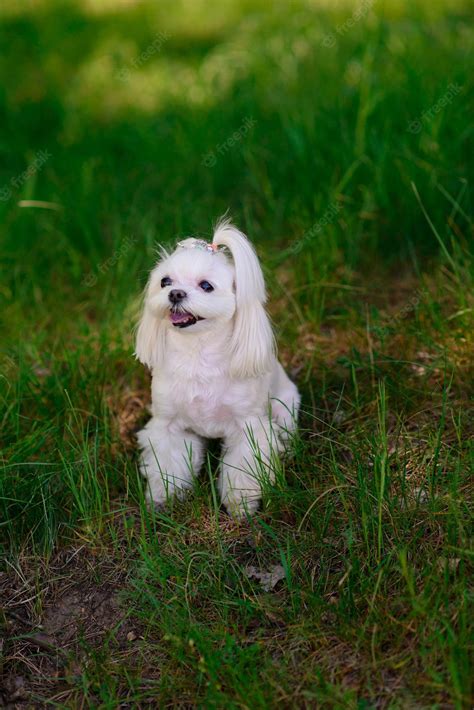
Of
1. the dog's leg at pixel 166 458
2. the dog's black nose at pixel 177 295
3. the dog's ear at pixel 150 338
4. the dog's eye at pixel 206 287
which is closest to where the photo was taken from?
the dog's black nose at pixel 177 295

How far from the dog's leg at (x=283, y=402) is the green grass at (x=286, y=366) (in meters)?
0.12

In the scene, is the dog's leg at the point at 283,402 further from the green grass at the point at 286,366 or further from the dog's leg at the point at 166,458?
the dog's leg at the point at 166,458

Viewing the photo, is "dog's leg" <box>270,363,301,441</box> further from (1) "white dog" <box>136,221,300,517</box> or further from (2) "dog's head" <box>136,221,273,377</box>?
(2) "dog's head" <box>136,221,273,377</box>

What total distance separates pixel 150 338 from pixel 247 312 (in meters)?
0.43

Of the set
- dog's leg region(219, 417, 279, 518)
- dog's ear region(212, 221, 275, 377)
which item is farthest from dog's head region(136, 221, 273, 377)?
dog's leg region(219, 417, 279, 518)

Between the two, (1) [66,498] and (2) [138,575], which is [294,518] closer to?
(2) [138,575]

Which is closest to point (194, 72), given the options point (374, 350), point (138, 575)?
point (374, 350)

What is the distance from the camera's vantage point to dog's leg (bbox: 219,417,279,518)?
3123mm

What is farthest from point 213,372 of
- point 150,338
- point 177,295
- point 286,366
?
point 286,366

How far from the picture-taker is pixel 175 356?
3.14 metres

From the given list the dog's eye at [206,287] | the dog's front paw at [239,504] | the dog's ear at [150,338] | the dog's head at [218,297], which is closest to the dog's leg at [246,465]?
the dog's front paw at [239,504]

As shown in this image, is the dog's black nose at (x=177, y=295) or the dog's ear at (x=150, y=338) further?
the dog's ear at (x=150, y=338)

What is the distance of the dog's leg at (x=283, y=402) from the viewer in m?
3.33

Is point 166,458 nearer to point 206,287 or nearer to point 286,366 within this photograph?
point 206,287
